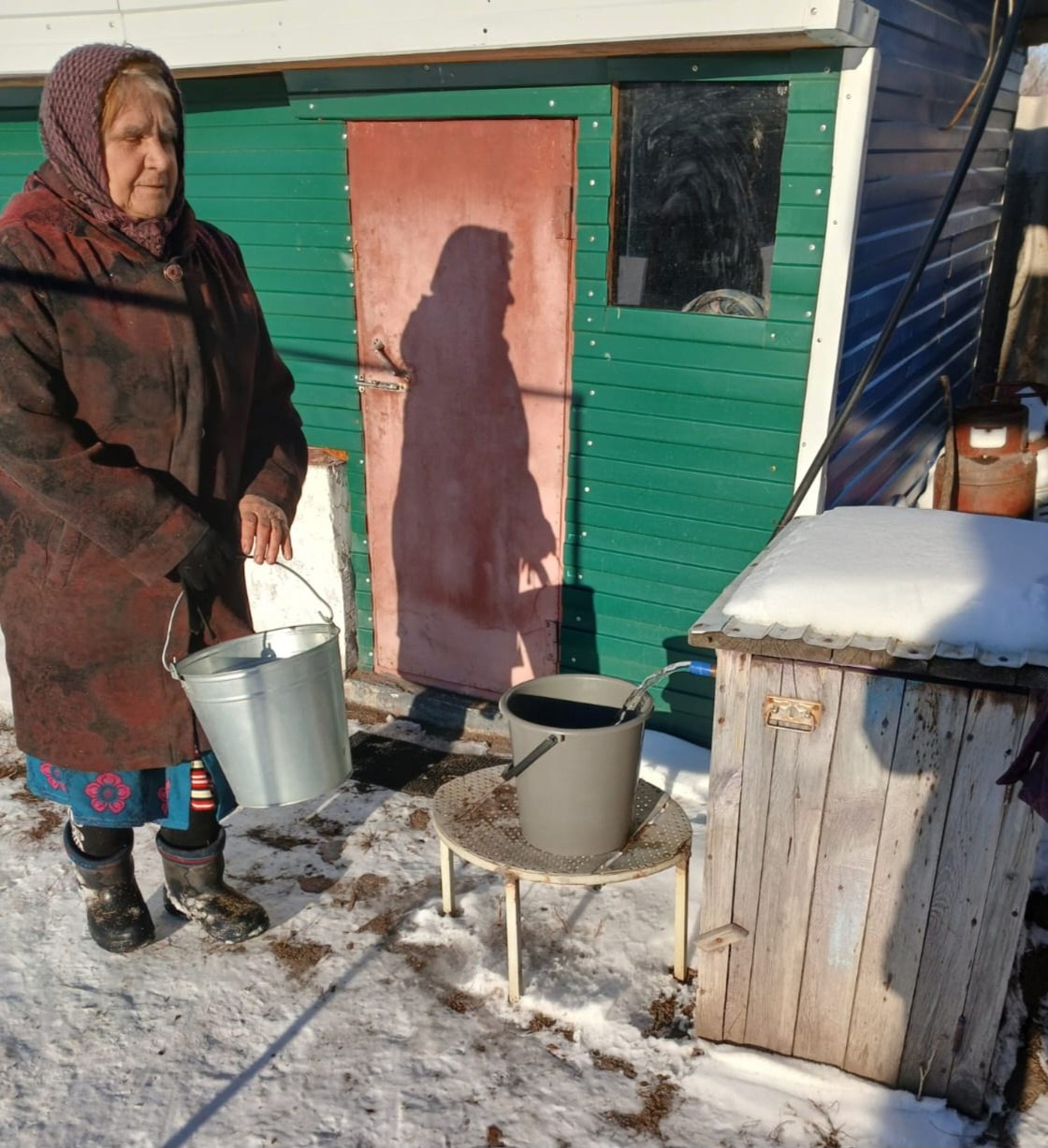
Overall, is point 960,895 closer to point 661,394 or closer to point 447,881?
point 447,881

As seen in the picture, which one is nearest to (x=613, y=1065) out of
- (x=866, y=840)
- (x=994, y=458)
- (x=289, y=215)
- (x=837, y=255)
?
(x=866, y=840)

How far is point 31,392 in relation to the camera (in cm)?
267

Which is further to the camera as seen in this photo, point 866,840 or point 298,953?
point 298,953

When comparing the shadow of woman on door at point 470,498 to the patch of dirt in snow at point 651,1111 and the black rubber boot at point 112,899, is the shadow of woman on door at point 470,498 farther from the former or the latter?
the patch of dirt in snow at point 651,1111

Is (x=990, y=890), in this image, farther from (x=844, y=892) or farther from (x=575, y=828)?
(x=575, y=828)

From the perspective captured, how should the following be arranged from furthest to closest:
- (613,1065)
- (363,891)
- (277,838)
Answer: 1. (277,838)
2. (363,891)
3. (613,1065)

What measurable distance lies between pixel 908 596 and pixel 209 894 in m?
2.49

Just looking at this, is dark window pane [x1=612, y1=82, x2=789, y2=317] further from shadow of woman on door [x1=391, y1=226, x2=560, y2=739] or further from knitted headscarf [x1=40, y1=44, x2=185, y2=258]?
knitted headscarf [x1=40, y1=44, x2=185, y2=258]

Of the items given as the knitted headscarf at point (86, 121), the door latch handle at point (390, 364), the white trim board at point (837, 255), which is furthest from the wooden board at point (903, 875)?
the door latch handle at point (390, 364)

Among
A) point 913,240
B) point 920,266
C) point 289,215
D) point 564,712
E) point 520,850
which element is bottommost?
point 520,850

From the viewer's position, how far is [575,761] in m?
2.87

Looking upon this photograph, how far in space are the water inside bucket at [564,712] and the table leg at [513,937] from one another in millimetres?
495

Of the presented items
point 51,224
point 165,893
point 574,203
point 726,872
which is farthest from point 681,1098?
point 574,203

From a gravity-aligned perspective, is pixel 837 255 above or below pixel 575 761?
above
